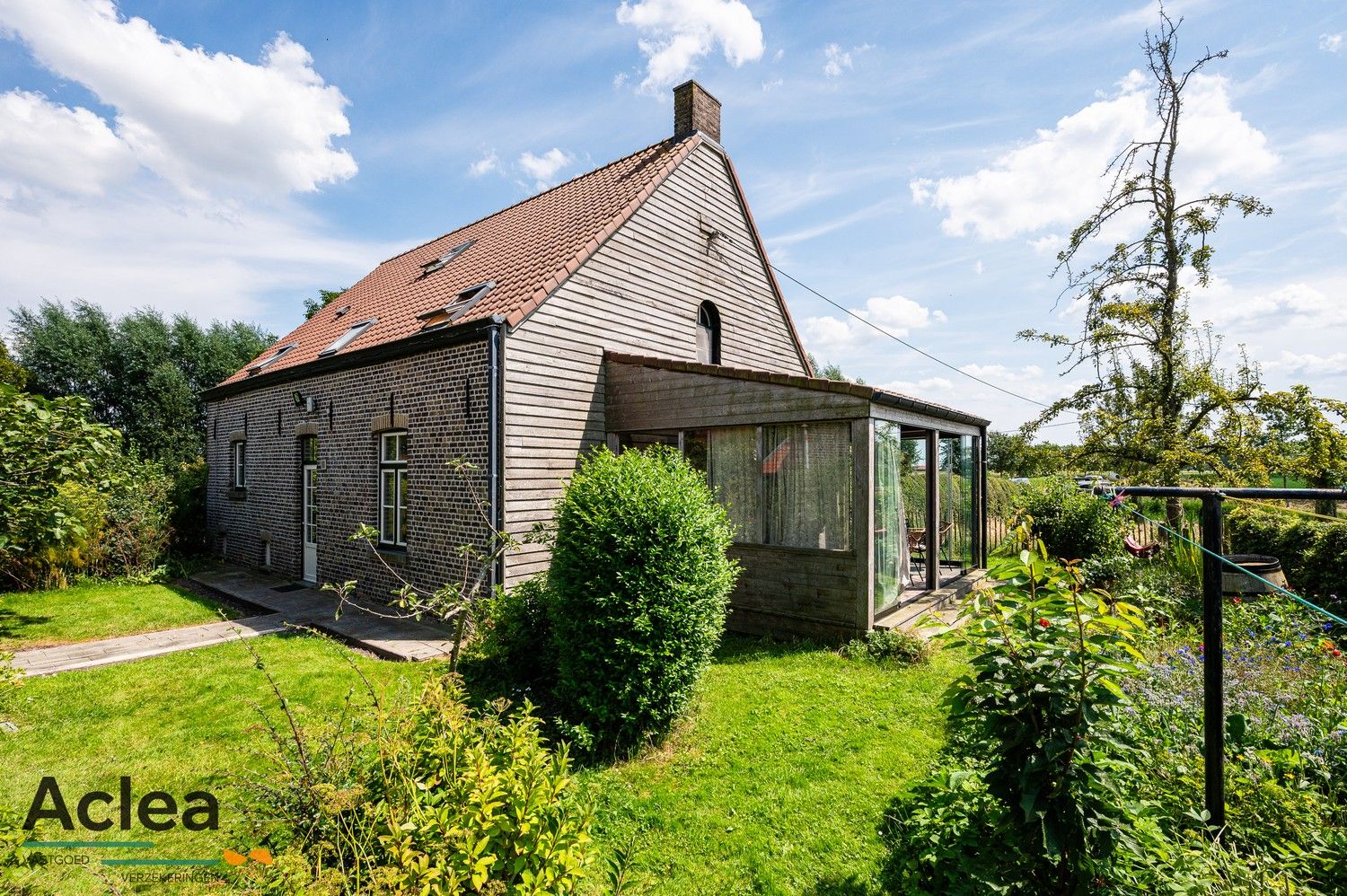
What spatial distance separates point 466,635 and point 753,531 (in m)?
4.00

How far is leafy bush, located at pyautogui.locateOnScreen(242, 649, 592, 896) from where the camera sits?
7.21ft

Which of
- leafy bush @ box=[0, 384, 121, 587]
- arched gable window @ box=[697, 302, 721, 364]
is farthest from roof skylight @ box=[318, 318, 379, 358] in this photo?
arched gable window @ box=[697, 302, 721, 364]

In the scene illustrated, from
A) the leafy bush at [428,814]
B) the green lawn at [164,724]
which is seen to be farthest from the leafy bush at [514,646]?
the leafy bush at [428,814]

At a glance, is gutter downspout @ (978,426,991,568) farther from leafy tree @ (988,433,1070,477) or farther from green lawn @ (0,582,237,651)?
green lawn @ (0,582,237,651)

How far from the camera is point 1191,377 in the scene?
11453 millimetres

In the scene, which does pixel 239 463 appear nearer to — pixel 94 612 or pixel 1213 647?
pixel 94 612

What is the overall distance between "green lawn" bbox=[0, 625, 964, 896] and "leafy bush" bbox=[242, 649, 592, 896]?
0.48 m

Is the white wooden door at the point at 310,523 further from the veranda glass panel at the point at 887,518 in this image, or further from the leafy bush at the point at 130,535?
the veranda glass panel at the point at 887,518

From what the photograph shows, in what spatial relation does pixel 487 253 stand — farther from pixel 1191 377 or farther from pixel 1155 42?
pixel 1155 42

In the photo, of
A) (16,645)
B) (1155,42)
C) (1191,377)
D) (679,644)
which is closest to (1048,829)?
(679,644)

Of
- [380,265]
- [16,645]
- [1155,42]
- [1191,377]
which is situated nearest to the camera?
[16,645]

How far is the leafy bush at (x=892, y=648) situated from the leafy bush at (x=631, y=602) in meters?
2.71

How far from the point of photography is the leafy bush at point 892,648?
675 cm

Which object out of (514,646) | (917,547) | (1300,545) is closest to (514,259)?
(514,646)
